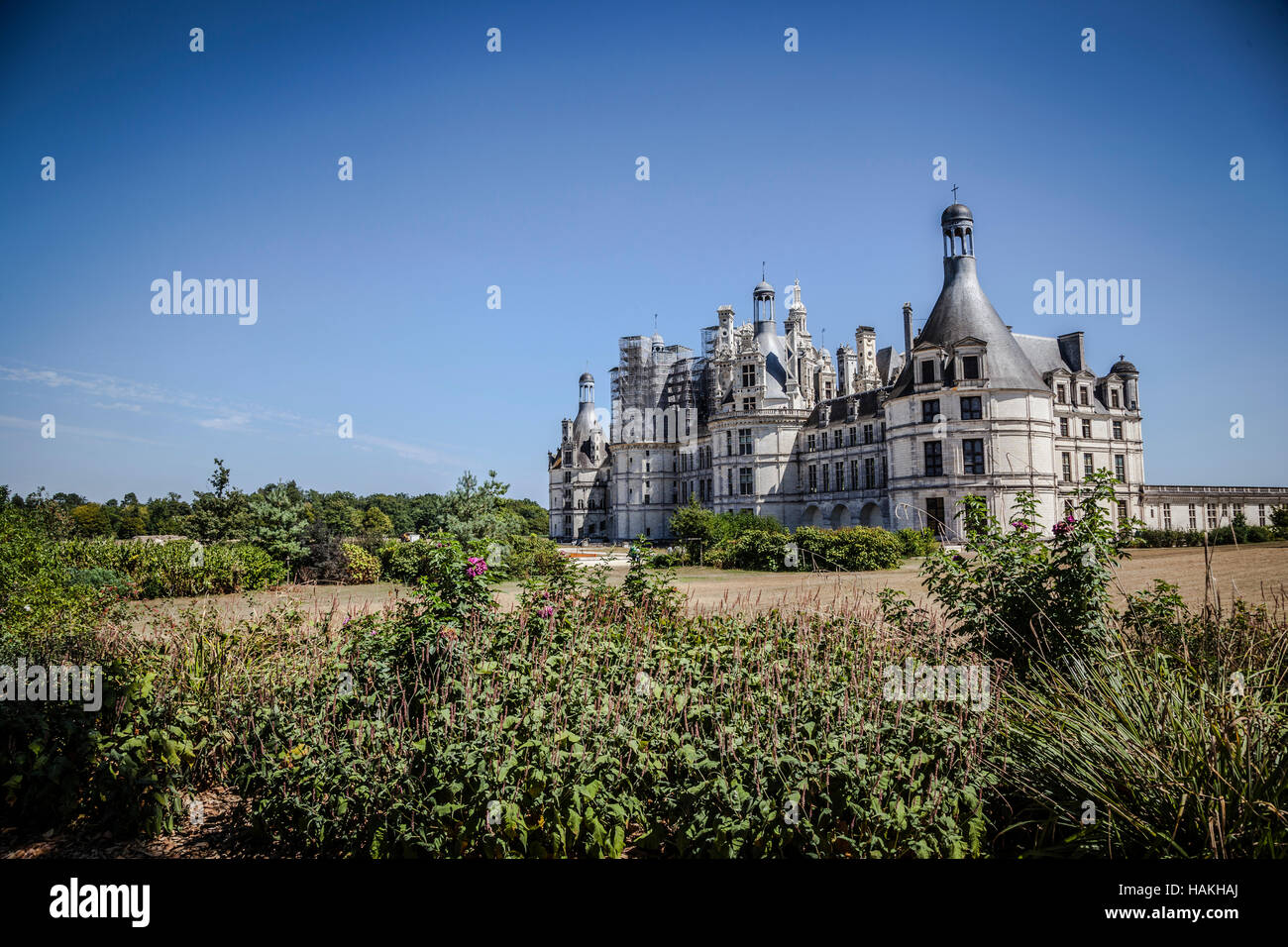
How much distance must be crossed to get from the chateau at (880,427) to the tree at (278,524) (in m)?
20.7

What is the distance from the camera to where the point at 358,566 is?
81.6ft

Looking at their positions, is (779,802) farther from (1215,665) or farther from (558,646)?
(1215,665)

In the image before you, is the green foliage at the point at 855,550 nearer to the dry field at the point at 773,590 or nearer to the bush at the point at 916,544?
the dry field at the point at 773,590

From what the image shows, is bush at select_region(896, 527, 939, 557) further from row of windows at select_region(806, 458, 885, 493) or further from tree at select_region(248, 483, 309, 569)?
tree at select_region(248, 483, 309, 569)

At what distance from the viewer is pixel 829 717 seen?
17.3 feet

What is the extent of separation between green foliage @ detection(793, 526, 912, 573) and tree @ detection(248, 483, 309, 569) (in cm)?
1867

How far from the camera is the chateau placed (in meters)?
38.5

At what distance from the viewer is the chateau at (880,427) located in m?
38.5

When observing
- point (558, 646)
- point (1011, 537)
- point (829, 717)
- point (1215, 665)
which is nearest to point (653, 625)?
point (558, 646)

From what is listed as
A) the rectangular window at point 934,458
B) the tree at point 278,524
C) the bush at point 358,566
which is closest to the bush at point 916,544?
the rectangular window at point 934,458

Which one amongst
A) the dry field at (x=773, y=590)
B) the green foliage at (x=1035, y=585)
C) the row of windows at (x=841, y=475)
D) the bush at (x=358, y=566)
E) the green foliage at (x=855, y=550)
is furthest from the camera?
the row of windows at (x=841, y=475)

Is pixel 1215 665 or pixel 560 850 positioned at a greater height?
pixel 1215 665

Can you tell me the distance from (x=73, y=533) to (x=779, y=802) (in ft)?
103

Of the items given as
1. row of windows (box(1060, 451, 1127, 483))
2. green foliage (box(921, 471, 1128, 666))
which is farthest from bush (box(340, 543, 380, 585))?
row of windows (box(1060, 451, 1127, 483))
